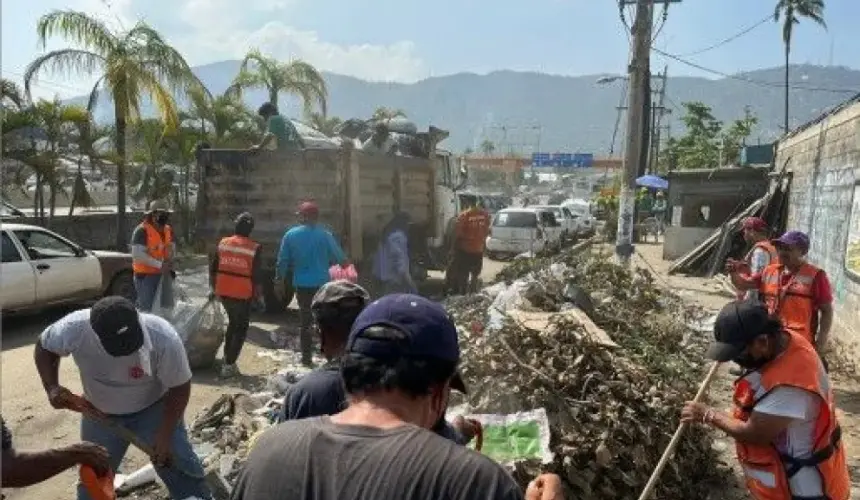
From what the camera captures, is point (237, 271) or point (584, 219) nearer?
point (237, 271)

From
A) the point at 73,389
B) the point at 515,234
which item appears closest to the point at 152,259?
the point at 73,389

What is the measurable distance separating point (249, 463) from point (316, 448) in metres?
0.19

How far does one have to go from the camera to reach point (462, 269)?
37.2 ft

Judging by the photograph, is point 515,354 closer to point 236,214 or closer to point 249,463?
point 249,463

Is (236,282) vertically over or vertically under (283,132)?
under

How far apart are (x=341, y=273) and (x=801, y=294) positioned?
4.00 metres

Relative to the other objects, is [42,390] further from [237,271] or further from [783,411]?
[783,411]

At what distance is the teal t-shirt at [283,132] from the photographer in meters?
9.14

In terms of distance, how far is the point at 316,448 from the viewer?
138cm

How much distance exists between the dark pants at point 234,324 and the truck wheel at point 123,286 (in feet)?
12.1

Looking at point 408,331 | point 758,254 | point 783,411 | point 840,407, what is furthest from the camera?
point 840,407

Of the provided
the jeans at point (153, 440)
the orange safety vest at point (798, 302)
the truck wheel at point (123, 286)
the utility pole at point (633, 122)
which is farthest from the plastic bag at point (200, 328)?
the utility pole at point (633, 122)

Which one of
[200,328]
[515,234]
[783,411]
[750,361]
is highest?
[750,361]

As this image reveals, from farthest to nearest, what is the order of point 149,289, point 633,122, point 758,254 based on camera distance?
point 633,122 → point 149,289 → point 758,254
